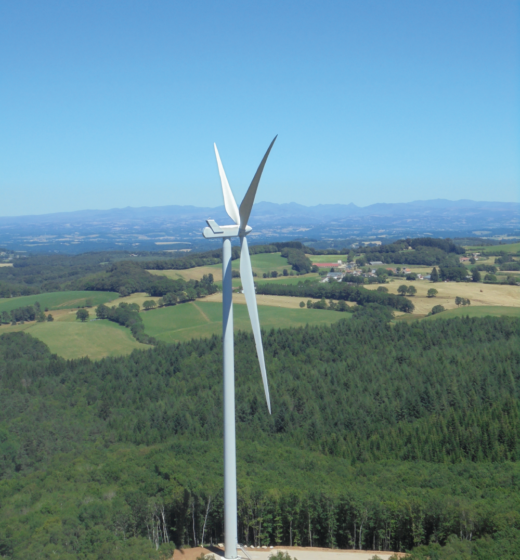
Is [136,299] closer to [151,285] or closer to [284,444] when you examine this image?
[151,285]

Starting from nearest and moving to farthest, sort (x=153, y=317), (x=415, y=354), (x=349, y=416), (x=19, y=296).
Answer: (x=349, y=416) → (x=415, y=354) → (x=153, y=317) → (x=19, y=296)

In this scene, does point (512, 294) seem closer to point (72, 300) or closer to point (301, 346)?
point (301, 346)

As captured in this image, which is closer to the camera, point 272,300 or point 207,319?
point 207,319

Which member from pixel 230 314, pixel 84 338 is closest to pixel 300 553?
pixel 230 314

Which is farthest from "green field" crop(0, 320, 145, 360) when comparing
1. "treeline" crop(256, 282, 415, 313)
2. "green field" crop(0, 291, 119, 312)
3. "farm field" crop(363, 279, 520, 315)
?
"farm field" crop(363, 279, 520, 315)

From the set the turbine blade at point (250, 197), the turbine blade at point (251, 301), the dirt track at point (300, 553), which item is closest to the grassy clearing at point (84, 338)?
the dirt track at point (300, 553)

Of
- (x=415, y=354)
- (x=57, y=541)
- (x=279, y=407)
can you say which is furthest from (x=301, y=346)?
(x=57, y=541)

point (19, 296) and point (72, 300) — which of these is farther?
point (19, 296)

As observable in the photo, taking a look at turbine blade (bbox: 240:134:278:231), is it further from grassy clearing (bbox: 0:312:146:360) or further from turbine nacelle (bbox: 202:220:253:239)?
grassy clearing (bbox: 0:312:146:360)
